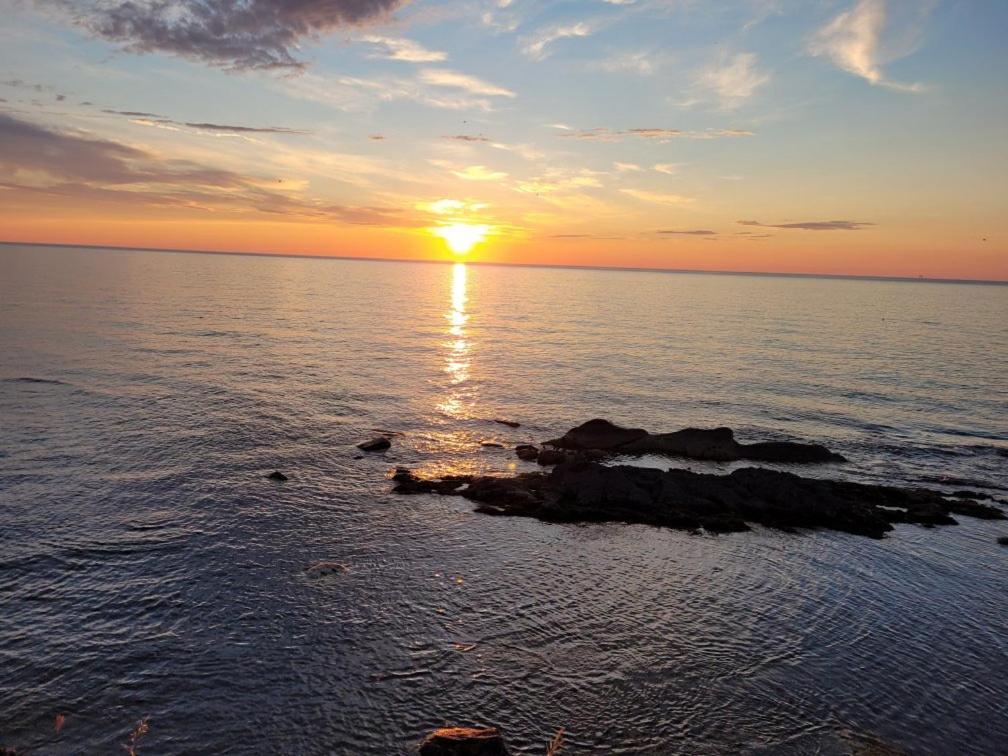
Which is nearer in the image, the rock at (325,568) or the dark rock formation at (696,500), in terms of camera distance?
the rock at (325,568)

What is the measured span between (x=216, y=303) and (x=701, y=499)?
358 ft

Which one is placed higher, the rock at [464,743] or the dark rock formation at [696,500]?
the rock at [464,743]

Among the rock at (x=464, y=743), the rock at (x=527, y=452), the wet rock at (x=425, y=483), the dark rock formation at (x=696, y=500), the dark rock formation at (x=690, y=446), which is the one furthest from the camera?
the dark rock formation at (x=690, y=446)

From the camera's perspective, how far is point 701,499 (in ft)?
93.6

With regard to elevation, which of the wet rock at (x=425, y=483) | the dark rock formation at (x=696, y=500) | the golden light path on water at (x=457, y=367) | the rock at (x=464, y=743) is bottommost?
the golden light path on water at (x=457, y=367)

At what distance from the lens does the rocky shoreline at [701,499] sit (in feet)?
89.0

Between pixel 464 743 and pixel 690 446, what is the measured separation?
27.5 m

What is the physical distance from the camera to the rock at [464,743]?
41.6ft

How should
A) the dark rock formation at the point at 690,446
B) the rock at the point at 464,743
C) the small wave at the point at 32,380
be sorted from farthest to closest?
the small wave at the point at 32,380 < the dark rock formation at the point at 690,446 < the rock at the point at 464,743

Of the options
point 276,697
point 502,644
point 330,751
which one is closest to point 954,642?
point 502,644

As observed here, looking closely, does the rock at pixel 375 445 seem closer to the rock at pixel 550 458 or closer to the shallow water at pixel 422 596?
the shallow water at pixel 422 596

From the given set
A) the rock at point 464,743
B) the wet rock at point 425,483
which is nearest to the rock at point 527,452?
the wet rock at point 425,483

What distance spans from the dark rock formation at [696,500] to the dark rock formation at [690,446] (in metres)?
5.86

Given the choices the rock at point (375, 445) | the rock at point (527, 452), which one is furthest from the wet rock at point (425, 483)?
the rock at point (527, 452)
